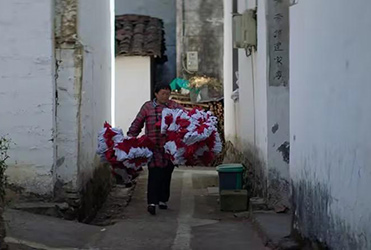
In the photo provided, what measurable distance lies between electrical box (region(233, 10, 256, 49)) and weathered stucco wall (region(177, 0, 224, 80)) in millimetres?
10556

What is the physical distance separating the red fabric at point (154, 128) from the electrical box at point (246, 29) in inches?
63.1

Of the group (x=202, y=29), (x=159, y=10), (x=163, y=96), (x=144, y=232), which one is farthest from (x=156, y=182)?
(x=159, y=10)

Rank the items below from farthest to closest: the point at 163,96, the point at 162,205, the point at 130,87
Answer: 1. the point at 130,87
2. the point at 162,205
3. the point at 163,96

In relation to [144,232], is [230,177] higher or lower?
higher

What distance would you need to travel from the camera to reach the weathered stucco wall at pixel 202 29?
20.3 meters

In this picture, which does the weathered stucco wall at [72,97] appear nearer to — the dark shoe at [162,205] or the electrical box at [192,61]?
the dark shoe at [162,205]

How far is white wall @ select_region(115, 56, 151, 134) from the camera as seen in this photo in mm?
19406

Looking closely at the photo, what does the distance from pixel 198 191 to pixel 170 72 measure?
1069 cm

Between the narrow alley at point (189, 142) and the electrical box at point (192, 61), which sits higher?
the electrical box at point (192, 61)

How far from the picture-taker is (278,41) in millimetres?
8305

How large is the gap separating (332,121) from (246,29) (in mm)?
5009

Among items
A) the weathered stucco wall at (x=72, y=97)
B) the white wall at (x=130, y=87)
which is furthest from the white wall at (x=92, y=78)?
the white wall at (x=130, y=87)

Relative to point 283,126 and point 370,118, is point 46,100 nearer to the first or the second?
point 283,126

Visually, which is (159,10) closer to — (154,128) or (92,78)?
(92,78)
